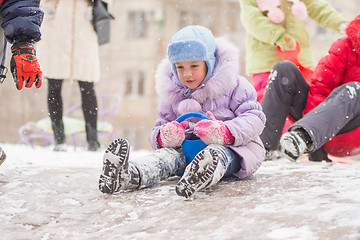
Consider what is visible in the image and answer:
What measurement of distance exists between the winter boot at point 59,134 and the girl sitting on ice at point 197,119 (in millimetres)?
1623

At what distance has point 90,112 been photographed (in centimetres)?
369

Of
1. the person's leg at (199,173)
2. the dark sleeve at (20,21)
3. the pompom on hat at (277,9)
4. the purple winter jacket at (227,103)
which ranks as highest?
the pompom on hat at (277,9)

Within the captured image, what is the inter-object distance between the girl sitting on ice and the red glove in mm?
607

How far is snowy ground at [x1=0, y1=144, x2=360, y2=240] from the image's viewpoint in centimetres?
125

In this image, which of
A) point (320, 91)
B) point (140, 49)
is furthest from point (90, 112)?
point (140, 49)

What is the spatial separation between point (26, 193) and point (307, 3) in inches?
100

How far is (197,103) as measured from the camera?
2113 millimetres

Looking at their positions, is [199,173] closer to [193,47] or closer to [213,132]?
[213,132]

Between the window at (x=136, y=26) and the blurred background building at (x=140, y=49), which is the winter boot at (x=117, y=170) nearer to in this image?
the blurred background building at (x=140, y=49)

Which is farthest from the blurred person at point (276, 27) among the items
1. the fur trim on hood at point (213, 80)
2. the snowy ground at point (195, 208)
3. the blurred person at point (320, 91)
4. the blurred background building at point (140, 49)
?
the blurred background building at point (140, 49)

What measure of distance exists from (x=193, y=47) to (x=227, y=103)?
0.31 m

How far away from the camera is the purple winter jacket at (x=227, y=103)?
6.42ft

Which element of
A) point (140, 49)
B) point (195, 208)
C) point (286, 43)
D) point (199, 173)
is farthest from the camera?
point (140, 49)

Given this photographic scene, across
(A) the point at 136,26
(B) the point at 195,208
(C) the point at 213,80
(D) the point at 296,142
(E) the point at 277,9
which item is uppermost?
(A) the point at 136,26
